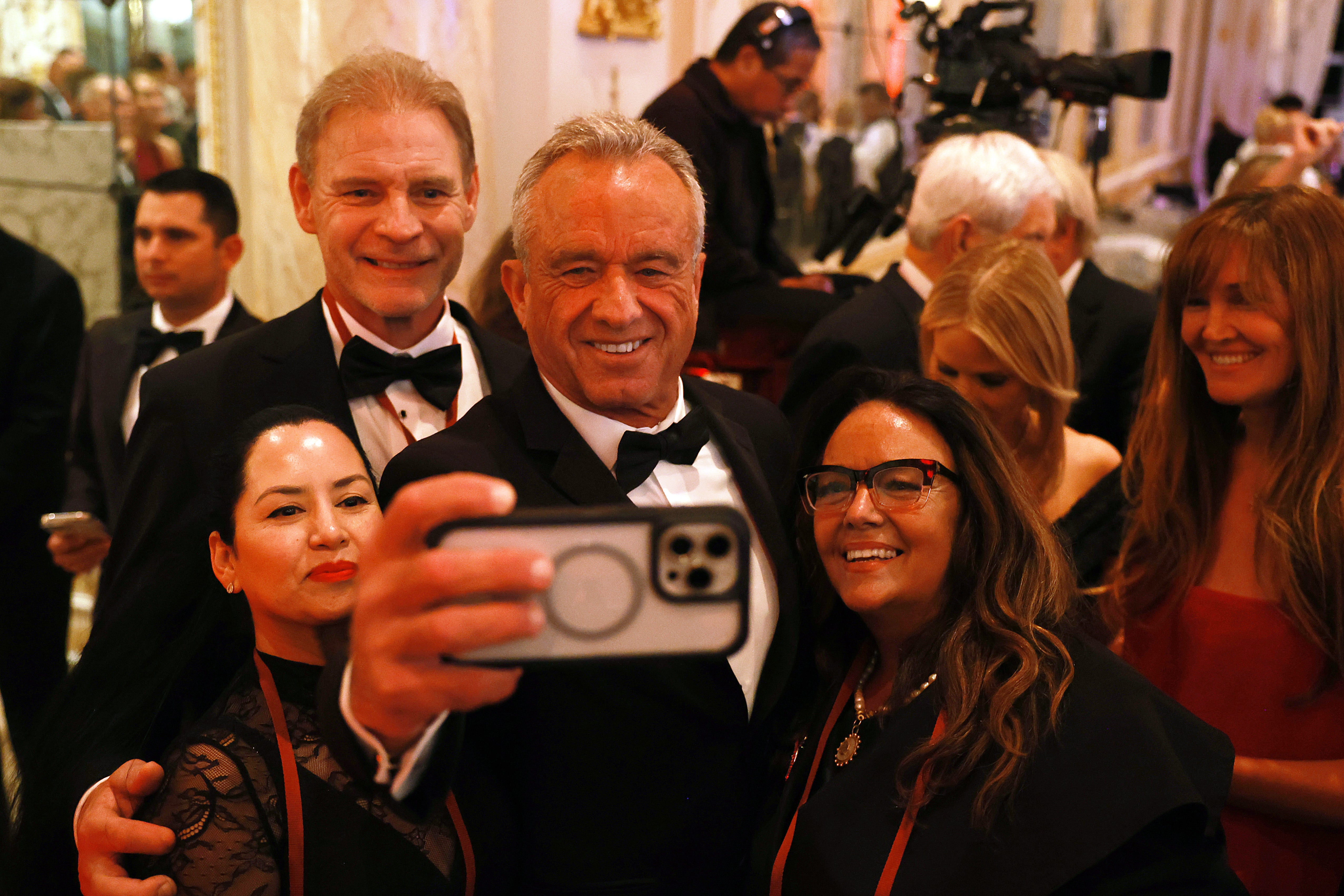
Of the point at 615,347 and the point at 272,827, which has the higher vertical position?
the point at 615,347

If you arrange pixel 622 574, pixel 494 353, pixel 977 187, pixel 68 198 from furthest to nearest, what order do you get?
pixel 68 198 < pixel 977 187 < pixel 494 353 < pixel 622 574

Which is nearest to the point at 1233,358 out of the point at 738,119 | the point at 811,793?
the point at 811,793

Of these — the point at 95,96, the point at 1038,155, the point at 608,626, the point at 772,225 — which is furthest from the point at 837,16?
the point at 608,626

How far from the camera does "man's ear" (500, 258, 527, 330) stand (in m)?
1.77

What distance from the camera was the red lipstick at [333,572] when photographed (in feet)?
5.19

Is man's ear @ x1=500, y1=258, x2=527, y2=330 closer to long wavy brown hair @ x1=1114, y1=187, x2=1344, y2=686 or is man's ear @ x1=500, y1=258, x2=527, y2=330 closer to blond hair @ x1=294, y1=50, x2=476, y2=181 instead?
blond hair @ x1=294, y1=50, x2=476, y2=181

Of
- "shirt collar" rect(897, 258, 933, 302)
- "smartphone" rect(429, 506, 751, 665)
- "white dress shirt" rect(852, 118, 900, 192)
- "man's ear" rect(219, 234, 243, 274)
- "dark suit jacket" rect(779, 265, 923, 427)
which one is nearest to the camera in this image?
"smartphone" rect(429, 506, 751, 665)

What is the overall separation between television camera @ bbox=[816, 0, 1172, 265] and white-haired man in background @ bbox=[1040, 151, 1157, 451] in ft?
Result: 1.77

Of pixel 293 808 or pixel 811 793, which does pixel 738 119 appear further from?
pixel 293 808

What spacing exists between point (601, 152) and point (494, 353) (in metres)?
0.80

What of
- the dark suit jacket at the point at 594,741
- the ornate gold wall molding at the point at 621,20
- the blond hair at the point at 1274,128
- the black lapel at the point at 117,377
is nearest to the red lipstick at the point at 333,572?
the dark suit jacket at the point at 594,741

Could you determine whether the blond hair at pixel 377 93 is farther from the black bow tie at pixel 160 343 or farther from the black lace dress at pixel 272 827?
the black bow tie at pixel 160 343

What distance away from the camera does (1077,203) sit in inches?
152

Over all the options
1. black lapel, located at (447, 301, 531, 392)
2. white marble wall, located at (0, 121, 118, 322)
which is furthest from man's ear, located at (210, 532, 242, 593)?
white marble wall, located at (0, 121, 118, 322)
